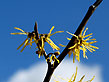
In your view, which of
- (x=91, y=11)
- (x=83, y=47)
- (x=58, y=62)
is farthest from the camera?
(x=83, y=47)

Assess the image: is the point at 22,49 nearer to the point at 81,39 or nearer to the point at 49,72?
the point at 49,72

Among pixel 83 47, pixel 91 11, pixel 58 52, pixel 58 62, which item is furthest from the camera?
pixel 83 47

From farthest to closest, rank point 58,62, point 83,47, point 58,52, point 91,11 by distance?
point 83,47, point 58,52, point 58,62, point 91,11

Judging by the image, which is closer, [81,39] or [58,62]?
[58,62]

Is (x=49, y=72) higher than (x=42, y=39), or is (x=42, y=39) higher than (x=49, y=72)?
(x=42, y=39)

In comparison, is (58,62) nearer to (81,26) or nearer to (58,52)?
(58,52)

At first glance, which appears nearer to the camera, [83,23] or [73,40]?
[83,23]

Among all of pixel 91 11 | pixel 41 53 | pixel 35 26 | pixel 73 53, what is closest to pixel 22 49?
pixel 41 53

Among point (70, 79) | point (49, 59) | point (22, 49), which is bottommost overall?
point (70, 79)

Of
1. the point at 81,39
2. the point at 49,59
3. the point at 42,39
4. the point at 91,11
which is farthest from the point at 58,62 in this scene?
the point at 91,11
